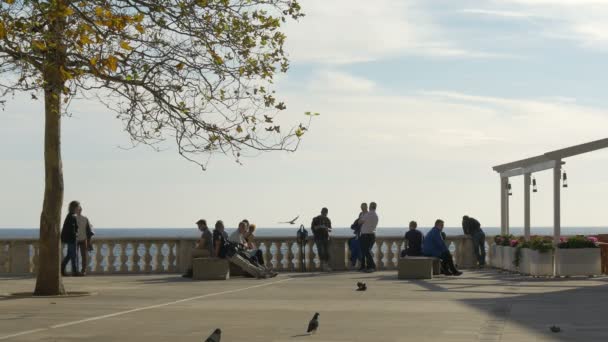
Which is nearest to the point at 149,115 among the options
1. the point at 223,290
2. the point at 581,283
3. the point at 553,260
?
the point at 223,290

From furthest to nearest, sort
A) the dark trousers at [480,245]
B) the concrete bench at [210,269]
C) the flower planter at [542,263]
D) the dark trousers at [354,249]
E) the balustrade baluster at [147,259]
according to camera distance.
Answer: the dark trousers at [480,245] → the dark trousers at [354,249] → the balustrade baluster at [147,259] → the flower planter at [542,263] → the concrete bench at [210,269]

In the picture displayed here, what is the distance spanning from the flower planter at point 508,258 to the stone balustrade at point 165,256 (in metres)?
1.99

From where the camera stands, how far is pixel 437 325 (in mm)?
15930

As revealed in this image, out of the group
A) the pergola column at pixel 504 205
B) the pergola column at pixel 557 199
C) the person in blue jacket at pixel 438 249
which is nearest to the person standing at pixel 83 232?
the person in blue jacket at pixel 438 249

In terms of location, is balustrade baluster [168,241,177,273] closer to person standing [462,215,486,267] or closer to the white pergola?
person standing [462,215,486,267]

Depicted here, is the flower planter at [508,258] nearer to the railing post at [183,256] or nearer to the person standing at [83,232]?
the railing post at [183,256]

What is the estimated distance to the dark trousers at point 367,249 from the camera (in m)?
33.5

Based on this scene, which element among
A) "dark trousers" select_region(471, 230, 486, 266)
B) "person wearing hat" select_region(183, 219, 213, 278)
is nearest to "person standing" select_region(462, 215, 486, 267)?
"dark trousers" select_region(471, 230, 486, 266)

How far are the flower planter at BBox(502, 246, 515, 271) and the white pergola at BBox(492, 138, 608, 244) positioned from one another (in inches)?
24.1

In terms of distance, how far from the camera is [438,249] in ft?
104

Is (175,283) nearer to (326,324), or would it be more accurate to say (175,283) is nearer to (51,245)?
(51,245)

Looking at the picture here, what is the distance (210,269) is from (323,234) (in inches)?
215

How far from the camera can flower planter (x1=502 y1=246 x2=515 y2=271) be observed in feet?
108

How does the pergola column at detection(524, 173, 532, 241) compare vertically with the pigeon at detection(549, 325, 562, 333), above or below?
above
